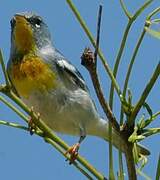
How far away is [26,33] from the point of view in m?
3.08

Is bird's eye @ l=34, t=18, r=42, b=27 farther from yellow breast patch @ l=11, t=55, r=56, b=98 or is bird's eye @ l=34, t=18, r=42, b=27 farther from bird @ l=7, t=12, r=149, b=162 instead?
yellow breast patch @ l=11, t=55, r=56, b=98

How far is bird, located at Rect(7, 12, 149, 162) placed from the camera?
260 cm

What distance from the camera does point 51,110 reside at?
2613 millimetres

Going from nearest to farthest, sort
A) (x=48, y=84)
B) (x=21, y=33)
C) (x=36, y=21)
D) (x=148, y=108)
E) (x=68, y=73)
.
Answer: (x=148, y=108)
(x=48, y=84)
(x=68, y=73)
(x=21, y=33)
(x=36, y=21)

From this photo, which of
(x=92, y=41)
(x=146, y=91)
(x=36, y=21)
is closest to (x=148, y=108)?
(x=146, y=91)

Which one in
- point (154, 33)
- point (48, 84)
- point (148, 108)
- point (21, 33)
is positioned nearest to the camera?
point (154, 33)

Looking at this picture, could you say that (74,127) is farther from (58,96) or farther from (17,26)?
(17,26)

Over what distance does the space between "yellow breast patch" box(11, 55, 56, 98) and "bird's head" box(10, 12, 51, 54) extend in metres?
0.20

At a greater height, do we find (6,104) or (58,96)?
(6,104)

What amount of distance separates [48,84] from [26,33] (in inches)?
23.4

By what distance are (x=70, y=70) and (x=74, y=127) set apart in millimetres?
384

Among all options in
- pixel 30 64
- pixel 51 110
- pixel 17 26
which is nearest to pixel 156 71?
pixel 51 110

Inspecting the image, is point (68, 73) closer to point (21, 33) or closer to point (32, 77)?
point (32, 77)

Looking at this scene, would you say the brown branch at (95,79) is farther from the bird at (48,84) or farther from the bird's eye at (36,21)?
the bird's eye at (36,21)
